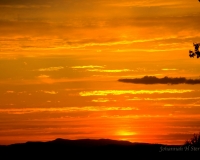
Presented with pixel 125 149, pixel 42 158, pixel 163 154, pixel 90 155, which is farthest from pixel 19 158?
pixel 163 154

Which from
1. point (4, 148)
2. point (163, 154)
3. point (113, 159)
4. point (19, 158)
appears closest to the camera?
point (163, 154)

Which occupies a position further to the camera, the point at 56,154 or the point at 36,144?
the point at 36,144

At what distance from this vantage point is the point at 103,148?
6488 cm

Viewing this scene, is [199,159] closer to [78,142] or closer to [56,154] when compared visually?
[56,154]

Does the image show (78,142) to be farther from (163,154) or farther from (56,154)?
(163,154)

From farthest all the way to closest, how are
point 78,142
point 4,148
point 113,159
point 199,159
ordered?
point 78,142 → point 4,148 → point 113,159 → point 199,159

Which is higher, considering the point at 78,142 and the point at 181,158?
the point at 78,142

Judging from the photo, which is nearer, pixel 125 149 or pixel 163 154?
pixel 163 154

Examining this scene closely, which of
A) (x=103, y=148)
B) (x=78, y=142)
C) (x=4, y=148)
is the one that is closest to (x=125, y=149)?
(x=103, y=148)

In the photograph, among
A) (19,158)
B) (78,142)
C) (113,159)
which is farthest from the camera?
Result: (78,142)

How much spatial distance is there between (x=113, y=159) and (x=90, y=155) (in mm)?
→ 3543

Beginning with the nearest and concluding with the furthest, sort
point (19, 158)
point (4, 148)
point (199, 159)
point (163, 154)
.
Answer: point (199, 159) < point (163, 154) < point (19, 158) < point (4, 148)

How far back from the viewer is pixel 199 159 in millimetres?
47562

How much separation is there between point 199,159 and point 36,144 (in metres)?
30.9
